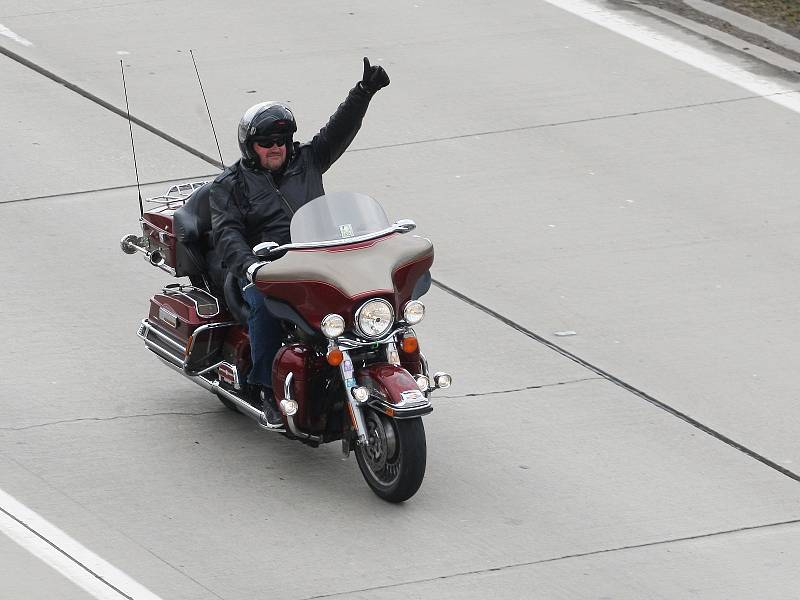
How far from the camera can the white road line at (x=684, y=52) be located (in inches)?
546

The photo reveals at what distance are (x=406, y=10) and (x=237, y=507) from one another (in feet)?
28.2

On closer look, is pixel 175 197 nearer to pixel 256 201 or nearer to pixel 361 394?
pixel 256 201

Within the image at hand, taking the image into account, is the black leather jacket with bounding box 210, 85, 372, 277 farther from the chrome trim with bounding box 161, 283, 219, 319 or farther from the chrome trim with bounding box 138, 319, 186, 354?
the chrome trim with bounding box 138, 319, 186, 354

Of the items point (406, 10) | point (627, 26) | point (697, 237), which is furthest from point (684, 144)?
point (406, 10)

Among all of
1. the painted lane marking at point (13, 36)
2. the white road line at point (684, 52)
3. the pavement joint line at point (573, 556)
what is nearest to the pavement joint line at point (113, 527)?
the pavement joint line at point (573, 556)

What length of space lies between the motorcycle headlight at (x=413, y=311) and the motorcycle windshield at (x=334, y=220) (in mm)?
409

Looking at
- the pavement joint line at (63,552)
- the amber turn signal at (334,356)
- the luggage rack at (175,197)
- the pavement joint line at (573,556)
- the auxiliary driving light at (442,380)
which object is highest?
the luggage rack at (175,197)

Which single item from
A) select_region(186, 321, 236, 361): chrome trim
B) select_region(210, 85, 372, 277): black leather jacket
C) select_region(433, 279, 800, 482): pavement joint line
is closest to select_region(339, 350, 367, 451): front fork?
select_region(210, 85, 372, 277): black leather jacket

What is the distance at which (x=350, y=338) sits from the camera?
25.8ft

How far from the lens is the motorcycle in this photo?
7.74 metres

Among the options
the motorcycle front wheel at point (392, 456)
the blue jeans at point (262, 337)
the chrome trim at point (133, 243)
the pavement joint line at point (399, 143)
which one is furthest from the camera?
the pavement joint line at point (399, 143)

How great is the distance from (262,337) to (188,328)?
57cm

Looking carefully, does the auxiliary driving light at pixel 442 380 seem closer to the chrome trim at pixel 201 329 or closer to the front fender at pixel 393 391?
the front fender at pixel 393 391

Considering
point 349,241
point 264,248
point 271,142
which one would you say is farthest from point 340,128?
point 264,248
